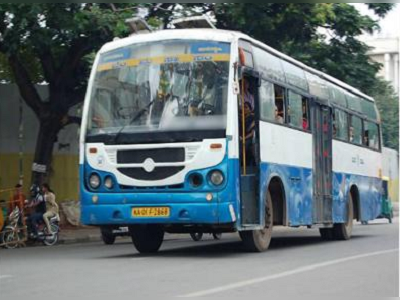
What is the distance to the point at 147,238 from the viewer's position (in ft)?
45.3

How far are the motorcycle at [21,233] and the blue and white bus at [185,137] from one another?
16.8 ft

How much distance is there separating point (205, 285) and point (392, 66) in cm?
7689

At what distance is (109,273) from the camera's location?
33.6 ft

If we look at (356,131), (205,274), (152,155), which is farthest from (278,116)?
(356,131)

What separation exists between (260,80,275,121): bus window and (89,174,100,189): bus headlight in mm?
2783

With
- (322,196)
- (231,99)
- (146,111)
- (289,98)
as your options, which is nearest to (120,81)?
(146,111)

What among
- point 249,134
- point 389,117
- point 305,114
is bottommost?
point 249,134

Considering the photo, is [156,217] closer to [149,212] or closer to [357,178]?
[149,212]

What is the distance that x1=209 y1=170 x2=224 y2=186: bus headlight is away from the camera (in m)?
11.7

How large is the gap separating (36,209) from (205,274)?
372 inches

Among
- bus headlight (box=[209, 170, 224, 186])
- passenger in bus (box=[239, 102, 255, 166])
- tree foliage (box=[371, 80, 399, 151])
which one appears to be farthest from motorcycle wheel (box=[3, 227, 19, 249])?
tree foliage (box=[371, 80, 399, 151])

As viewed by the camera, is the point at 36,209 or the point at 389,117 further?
the point at 389,117

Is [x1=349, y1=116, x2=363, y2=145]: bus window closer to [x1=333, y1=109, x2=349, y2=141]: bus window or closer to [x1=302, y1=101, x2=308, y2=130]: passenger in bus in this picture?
[x1=333, y1=109, x2=349, y2=141]: bus window

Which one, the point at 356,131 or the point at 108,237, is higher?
the point at 356,131
